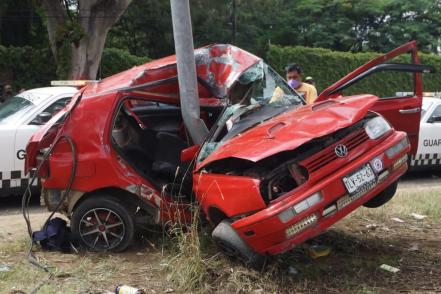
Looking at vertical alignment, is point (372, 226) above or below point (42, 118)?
below

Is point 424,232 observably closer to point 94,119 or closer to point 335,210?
point 335,210

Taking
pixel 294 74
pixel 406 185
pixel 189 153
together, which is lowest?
pixel 406 185

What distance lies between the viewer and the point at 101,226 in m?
5.48

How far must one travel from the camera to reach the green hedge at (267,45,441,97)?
2314 centimetres

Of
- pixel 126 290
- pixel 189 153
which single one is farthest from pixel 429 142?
pixel 126 290

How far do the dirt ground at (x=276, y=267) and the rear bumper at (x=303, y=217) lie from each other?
0.38 m

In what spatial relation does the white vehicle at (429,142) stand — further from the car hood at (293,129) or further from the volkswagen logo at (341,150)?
the volkswagen logo at (341,150)

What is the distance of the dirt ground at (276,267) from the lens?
4348 mm

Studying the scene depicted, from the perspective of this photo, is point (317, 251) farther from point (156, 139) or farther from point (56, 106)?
point (56, 106)

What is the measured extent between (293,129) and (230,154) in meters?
0.53

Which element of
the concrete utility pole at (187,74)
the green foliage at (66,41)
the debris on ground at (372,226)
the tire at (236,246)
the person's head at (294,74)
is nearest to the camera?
the tire at (236,246)

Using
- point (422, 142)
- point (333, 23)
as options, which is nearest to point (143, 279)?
point (422, 142)

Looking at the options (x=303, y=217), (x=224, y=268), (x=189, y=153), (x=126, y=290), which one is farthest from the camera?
(x=189, y=153)

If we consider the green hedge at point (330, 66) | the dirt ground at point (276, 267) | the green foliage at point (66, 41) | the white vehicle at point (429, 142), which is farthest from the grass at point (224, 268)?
the green hedge at point (330, 66)
